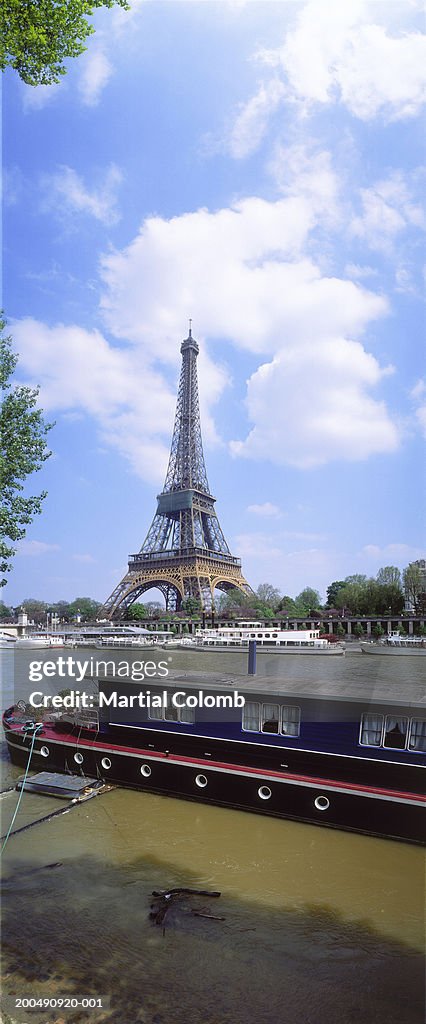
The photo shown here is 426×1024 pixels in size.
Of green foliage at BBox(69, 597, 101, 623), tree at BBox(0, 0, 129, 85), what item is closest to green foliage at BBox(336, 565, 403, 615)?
green foliage at BBox(69, 597, 101, 623)

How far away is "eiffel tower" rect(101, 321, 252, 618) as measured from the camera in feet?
354

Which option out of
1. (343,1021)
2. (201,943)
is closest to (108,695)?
(201,943)

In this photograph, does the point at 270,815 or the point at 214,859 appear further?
the point at 270,815

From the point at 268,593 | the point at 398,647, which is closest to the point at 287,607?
the point at 268,593

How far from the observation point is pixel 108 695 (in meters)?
17.7

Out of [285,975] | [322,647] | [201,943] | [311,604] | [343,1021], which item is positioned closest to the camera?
[343,1021]

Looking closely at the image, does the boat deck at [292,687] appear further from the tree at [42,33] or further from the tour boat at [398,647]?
the tour boat at [398,647]

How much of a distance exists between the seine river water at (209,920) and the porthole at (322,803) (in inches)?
22.5

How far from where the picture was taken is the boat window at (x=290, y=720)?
48.0 feet

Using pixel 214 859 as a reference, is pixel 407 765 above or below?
above

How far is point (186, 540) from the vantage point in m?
113

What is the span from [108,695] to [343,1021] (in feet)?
35.6

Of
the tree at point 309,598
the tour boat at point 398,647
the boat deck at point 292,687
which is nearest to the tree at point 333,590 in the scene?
the tree at point 309,598

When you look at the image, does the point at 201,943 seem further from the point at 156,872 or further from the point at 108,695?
the point at 108,695
